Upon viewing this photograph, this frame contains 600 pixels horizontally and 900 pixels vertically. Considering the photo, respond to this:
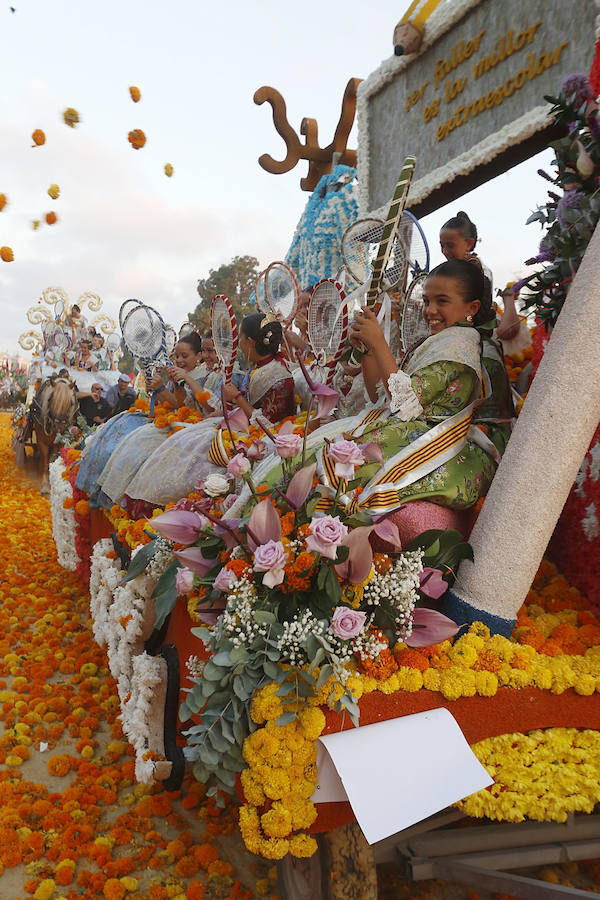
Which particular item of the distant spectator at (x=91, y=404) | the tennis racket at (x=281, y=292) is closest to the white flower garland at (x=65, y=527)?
the tennis racket at (x=281, y=292)

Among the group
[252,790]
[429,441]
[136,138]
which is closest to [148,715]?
[252,790]


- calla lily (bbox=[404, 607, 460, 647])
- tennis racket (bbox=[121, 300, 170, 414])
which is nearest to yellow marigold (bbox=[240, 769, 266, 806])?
calla lily (bbox=[404, 607, 460, 647])

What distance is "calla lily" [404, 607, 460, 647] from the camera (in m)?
1.60

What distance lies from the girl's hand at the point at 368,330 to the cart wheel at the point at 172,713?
1418mm

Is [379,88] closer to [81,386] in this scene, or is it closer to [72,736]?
[72,736]

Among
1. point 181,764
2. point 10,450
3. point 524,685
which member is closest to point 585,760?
point 524,685

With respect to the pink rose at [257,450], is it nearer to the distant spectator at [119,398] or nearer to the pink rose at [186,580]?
the pink rose at [186,580]

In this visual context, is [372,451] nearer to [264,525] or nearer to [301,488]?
[301,488]

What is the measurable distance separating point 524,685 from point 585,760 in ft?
1.00

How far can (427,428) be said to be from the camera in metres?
1.99

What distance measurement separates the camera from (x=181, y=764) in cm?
246

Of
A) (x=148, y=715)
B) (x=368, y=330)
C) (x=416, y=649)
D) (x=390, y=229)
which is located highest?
(x=390, y=229)

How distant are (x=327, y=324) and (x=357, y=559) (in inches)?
56.8

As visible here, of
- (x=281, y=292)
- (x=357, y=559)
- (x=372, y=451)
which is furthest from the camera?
(x=281, y=292)
